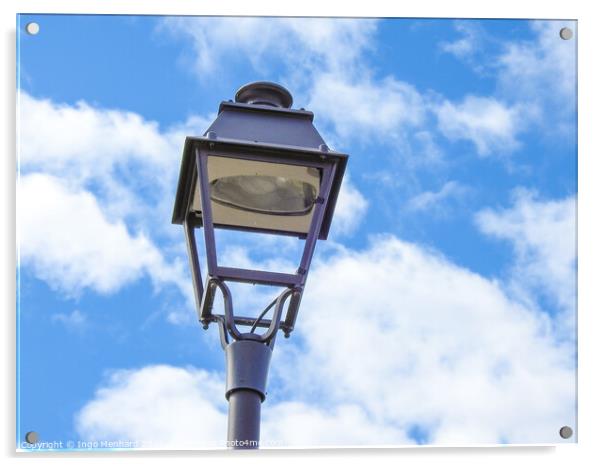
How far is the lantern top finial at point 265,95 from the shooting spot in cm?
397

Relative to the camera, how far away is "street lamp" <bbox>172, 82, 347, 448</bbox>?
3334 mm

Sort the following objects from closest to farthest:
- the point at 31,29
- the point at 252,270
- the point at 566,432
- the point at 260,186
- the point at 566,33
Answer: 1. the point at 252,270
2. the point at 260,186
3. the point at 566,432
4. the point at 31,29
5. the point at 566,33

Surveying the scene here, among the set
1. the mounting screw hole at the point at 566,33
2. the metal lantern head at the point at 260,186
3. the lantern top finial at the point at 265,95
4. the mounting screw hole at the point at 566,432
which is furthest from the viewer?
the mounting screw hole at the point at 566,33

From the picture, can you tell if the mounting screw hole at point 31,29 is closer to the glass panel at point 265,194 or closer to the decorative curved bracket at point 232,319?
the glass panel at point 265,194

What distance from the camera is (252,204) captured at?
3.59m

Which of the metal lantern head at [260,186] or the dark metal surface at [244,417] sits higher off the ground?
the metal lantern head at [260,186]

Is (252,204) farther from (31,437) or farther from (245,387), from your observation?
(31,437)

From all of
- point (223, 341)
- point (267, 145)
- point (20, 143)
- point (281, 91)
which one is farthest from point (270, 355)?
point (20, 143)

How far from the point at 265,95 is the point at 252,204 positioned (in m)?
0.58

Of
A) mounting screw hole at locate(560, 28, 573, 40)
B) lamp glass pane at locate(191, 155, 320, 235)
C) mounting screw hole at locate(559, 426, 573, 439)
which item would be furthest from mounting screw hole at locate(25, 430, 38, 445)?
mounting screw hole at locate(560, 28, 573, 40)

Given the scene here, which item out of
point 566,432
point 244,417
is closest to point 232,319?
point 244,417

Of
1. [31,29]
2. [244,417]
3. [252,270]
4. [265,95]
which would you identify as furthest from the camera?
[31,29]

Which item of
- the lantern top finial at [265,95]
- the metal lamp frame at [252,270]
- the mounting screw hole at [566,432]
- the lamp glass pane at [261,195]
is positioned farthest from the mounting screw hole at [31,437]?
the mounting screw hole at [566,432]
